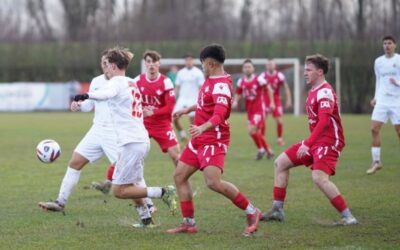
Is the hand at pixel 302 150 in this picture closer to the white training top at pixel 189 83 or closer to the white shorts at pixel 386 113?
the white shorts at pixel 386 113

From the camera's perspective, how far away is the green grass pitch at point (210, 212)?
8.02m

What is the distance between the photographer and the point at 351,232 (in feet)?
28.1

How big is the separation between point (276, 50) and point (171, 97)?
35.1 metres

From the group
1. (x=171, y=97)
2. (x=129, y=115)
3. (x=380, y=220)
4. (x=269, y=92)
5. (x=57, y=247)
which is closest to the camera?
(x=57, y=247)

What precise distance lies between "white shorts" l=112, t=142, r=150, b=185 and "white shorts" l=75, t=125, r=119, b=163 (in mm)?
1591

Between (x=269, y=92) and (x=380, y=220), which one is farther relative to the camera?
(x=269, y=92)

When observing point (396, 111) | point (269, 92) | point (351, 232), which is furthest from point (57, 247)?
point (269, 92)

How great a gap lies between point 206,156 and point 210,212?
71.4 inches

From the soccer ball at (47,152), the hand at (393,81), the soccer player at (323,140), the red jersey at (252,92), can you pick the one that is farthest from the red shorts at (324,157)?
the red jersey at (252,92)

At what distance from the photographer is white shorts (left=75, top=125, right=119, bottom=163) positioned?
10234 mm

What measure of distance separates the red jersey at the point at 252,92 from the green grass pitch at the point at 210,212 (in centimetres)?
114

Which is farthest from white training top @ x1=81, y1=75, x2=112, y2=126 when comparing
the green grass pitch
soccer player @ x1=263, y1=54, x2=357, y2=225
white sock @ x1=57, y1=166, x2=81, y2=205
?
soccer player @ x1=263, y1=54, x2=357, y2=225

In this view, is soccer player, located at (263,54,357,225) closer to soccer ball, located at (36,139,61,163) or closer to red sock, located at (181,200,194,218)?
red sock, located at (181,200,194,218)

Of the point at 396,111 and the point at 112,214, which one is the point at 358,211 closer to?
the point at 112,214
